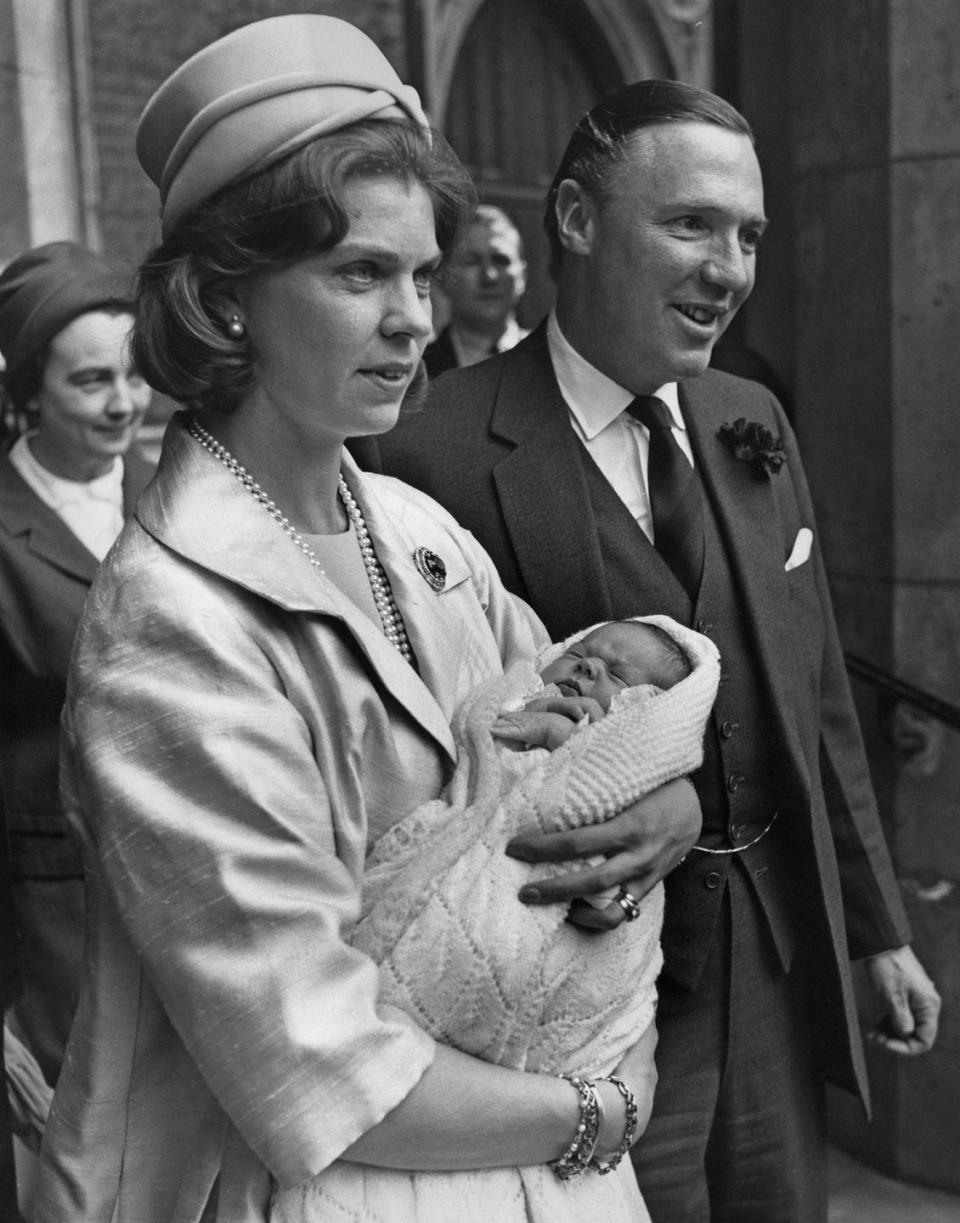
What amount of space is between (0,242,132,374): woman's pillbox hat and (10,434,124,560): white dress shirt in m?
0.20

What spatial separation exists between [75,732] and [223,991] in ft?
0.99

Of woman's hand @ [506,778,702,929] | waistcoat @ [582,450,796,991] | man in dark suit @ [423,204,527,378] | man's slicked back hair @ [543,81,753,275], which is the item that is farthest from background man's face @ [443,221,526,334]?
woman's hand @ [506,778,702,929]

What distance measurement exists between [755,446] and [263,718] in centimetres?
118

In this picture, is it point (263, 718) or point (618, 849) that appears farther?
point (618, 849)

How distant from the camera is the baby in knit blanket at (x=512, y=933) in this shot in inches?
→ 63.8

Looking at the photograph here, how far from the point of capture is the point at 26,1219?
2.96m

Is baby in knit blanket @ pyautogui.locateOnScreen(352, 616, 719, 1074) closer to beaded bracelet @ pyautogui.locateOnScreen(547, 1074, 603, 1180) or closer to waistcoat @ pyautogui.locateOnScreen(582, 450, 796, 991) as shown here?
beaded bracelet @ pyautogui.locateOnScreen(547, 1074, 603, 1180)

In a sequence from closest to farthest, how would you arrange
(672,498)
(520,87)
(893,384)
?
(672,498)
(893,384)
(520,87)

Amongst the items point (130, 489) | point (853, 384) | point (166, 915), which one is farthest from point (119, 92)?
point (166, 915)

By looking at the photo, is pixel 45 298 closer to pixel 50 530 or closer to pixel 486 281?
pixel 50 530

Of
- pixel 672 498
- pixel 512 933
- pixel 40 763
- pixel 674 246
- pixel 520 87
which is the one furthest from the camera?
pixel 520 87

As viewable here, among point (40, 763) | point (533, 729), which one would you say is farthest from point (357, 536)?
point (40, 763)

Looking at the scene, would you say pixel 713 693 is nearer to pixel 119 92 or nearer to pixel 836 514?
pixel 836 514

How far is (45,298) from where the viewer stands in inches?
131
